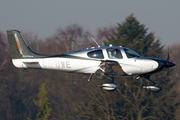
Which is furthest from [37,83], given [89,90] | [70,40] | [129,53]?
[129,53]

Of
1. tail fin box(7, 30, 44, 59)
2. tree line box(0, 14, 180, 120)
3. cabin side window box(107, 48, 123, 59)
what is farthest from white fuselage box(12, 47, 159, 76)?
tree line box(0, 14, 180, 120)

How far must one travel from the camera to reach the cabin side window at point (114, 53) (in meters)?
13.9

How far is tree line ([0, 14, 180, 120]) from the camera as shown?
26750 mm

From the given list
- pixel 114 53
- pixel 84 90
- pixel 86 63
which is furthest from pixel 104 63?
pixel 84 90

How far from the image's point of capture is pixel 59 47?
157 feet

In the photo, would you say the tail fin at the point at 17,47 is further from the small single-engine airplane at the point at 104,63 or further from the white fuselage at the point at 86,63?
the white fuselage at the point at 86,63

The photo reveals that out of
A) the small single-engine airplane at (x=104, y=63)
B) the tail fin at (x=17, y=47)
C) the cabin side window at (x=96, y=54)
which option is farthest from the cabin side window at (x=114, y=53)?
the tail fin at (x=17, y=47)

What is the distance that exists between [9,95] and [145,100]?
2467 cm

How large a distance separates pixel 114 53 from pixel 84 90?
14.2 meters

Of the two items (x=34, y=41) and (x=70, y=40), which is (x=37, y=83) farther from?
(x=70, y=40)

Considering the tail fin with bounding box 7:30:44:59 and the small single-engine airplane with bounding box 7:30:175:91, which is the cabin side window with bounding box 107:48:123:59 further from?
the tail fin with bounding box 7:30:44:59

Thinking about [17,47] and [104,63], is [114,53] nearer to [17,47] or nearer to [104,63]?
[104,63]

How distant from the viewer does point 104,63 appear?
46.9 ft

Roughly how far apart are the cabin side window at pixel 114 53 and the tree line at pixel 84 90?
808cm
